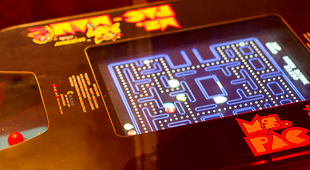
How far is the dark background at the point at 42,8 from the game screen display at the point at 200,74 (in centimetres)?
75

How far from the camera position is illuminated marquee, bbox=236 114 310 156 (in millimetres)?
1120

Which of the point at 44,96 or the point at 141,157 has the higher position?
the point at 44,96

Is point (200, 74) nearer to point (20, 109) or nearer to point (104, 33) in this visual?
point (104, 33)

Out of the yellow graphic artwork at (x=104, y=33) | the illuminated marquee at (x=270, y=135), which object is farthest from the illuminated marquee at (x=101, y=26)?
the illuminated marquee at (x=270, y=135)

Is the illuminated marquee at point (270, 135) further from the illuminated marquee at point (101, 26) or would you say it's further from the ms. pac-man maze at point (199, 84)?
the illuminated marquee at point (101, 26)

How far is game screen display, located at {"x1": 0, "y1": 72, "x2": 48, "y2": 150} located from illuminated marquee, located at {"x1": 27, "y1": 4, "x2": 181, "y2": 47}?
168 mm

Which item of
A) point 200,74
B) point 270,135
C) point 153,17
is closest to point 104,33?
point 153,17

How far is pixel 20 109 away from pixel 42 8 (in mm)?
937

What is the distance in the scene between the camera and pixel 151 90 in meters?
1.34

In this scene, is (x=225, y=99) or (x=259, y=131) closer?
(x=259, y=131)

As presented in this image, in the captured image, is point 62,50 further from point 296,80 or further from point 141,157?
point 296,80

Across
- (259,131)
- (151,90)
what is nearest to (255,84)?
(259,131)

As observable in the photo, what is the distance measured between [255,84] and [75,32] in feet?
2.19

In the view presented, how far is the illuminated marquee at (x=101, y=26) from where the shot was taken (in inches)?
56.7
